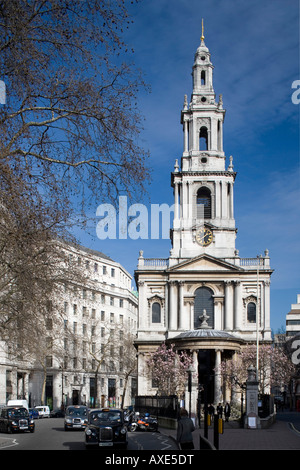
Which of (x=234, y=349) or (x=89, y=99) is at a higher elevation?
(x=89, y=99)

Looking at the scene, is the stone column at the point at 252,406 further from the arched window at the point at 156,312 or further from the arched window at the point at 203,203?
the arched window at the point at 203,203

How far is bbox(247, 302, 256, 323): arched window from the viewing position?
254ft

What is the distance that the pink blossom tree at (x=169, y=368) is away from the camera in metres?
69.9

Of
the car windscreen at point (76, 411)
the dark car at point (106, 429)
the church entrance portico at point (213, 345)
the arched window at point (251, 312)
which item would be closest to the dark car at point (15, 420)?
the car windscreen at point (76, 411)

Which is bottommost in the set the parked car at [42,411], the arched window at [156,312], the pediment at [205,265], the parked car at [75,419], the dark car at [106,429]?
the parked car at [42,411]

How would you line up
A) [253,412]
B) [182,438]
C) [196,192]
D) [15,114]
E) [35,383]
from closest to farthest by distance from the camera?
1. [15,114]
2. [182,438]
3. [253,412]
4. [196,192]
5. [35,383]

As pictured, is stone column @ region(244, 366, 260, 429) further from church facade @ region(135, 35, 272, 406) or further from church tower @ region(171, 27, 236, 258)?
church tower @ region(171, 27, 236, 258)

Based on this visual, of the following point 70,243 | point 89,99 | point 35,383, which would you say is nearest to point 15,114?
point 89,99

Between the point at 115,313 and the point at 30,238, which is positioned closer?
the point at 30,238

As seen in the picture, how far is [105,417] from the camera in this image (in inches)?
1061

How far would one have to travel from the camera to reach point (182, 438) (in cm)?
1839

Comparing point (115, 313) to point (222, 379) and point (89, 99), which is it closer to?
point (222, 379)

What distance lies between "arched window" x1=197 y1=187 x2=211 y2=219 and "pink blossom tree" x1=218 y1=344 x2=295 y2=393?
16.6 m

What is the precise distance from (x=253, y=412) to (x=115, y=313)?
236 ft
